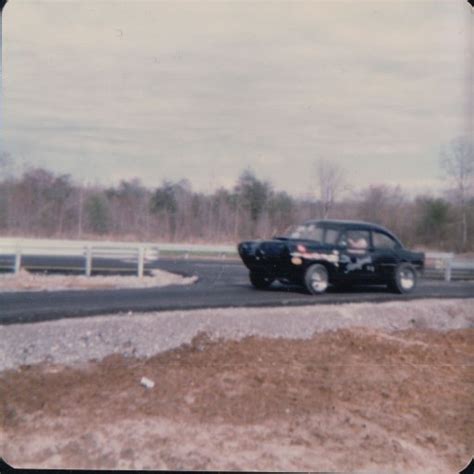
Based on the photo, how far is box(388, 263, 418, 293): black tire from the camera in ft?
42.5

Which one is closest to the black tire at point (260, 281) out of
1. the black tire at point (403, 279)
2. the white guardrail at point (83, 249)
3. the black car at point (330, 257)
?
the black car at point (330, 257)

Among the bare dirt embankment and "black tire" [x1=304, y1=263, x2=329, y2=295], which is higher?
"black tire" [x1=304, y1=263, x2=329, y2=295]

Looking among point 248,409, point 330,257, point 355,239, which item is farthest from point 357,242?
point 248,409

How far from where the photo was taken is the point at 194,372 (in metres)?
6.08

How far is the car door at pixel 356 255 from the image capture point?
12.4 metres

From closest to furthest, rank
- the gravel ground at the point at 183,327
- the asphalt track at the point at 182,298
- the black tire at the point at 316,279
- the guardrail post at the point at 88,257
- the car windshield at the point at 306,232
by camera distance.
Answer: the gravel ground at the point at 183,327 → the asphalt track at the point at 182,298 → the black tire at the point at 316,279 → the car windshield at the point at 306,232 → the guardrail post at the point at 88,257

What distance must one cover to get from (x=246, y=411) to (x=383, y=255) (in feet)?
27.4

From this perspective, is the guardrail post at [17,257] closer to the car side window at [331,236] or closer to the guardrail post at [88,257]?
the guardrail post at [88,257]

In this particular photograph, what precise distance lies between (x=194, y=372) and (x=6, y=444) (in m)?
2.01

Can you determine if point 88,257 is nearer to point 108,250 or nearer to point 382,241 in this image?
point 108,250

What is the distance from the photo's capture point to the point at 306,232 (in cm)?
1245

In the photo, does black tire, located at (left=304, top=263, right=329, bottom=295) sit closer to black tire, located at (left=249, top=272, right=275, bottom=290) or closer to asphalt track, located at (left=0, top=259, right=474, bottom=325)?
asphalt track, located at (left=0, top=259, right=474, bottom=325)

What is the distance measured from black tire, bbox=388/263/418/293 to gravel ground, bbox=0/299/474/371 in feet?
7.48

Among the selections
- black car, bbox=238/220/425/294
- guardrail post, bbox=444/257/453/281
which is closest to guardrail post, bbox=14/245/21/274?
black car, bbox=238/220/425/294
